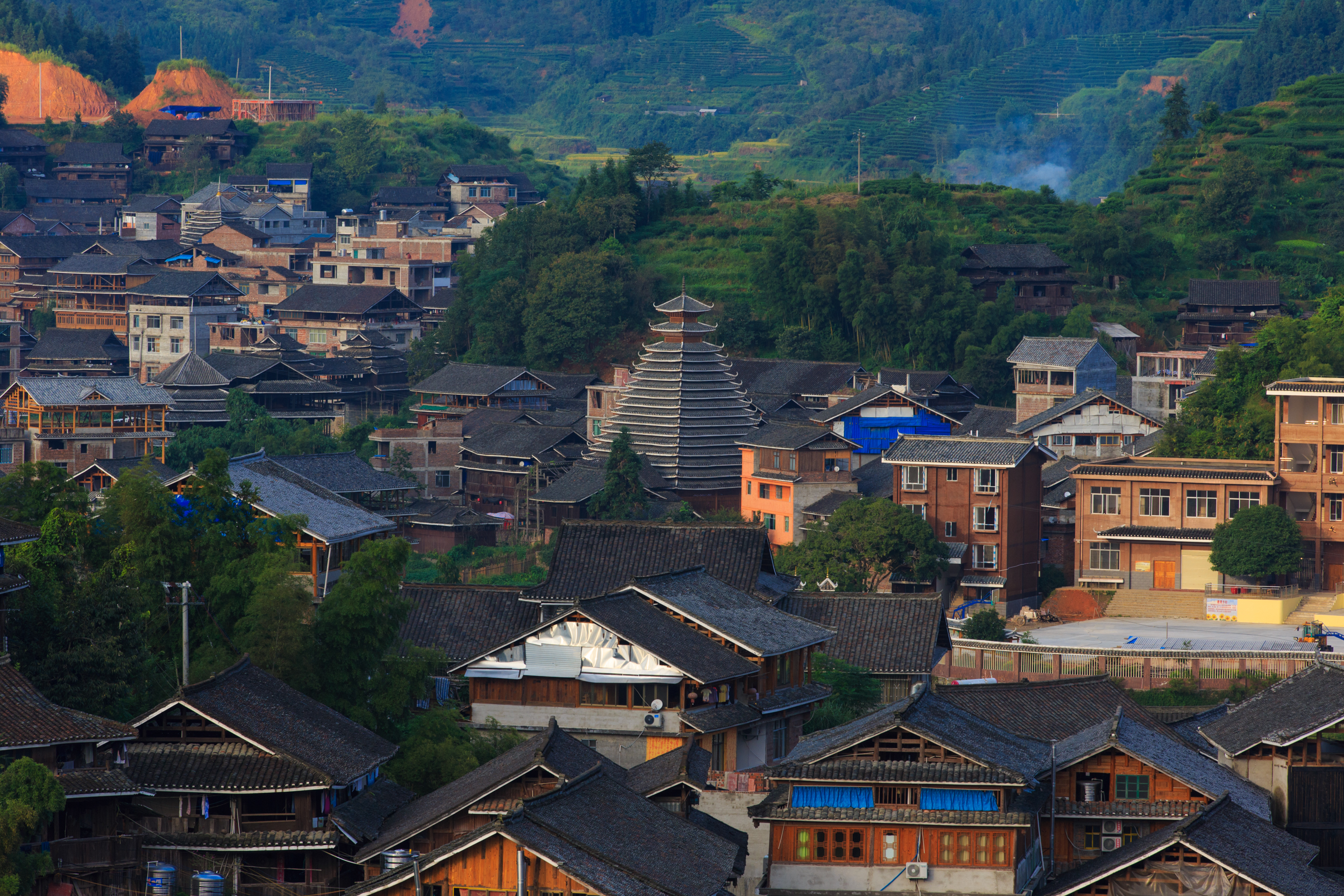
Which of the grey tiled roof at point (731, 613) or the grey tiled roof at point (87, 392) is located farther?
the grey tiled roof at point (87, 392)

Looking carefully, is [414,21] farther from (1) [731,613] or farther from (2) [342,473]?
(1) [731,613]

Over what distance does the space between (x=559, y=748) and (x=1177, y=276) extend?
51747mm

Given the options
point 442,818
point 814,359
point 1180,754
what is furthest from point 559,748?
point 814,359

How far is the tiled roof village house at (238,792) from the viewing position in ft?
72.4

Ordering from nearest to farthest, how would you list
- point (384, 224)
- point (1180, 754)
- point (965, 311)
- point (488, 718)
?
1. point (1180, 754)
2. point (488, 718)
3. point (965, 311)
4. point (384, 224)

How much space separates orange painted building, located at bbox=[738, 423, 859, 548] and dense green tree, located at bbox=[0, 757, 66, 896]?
31.4 meters

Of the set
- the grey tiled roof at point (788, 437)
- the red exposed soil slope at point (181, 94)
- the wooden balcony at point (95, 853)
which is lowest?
the wooden balcony at point (95, 853)

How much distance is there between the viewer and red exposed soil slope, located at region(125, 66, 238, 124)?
10369 cm

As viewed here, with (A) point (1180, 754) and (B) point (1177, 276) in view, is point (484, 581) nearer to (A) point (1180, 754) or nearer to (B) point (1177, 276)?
(A) point (1180, 754)

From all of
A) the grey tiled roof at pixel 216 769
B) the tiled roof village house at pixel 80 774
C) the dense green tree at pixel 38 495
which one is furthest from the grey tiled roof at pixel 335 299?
the tiled roof village house at pixel 80 774

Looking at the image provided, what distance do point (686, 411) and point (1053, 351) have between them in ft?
36.7

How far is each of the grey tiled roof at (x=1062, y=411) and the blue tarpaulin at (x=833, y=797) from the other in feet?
104

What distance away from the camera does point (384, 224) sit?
3204 inches

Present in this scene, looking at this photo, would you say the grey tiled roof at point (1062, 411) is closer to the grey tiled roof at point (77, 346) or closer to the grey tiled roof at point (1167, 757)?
the grey tiled roof at point (1167, 757)
